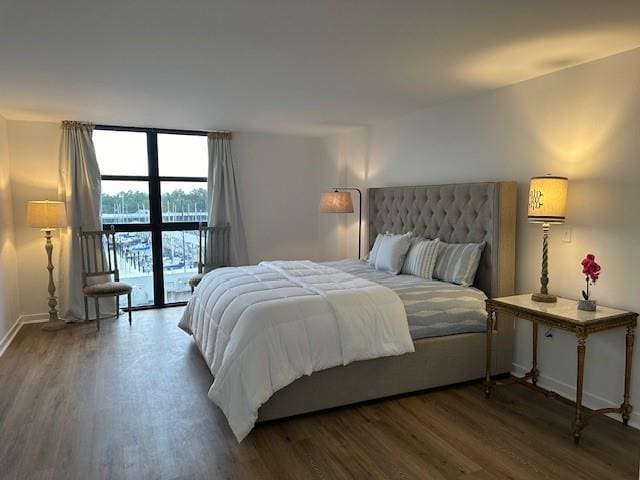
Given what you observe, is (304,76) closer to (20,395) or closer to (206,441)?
(206,441)

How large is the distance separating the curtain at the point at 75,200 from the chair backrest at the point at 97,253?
3.9 inches

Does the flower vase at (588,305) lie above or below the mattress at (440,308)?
above

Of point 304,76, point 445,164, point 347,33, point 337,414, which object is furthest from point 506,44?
point 337,414

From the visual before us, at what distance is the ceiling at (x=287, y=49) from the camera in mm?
2148

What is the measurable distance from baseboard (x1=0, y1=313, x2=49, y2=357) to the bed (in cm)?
175

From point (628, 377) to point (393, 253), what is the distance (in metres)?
2.07

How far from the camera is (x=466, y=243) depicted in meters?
3.85

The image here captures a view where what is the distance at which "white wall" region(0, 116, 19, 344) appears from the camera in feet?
14.4

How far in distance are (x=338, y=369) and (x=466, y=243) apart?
1.72 m

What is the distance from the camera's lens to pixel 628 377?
270cm

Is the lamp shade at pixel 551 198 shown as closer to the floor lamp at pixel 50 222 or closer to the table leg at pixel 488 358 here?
the table leg at pixel 488 358

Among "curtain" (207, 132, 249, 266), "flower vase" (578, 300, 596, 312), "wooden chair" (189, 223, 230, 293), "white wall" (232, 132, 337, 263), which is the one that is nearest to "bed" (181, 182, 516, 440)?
"flower vase" (578, 300, 596, 312)

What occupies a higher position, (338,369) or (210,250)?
(210,250)

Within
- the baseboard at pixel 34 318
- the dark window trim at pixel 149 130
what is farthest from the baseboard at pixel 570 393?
the baseboard at pixel 34 318
